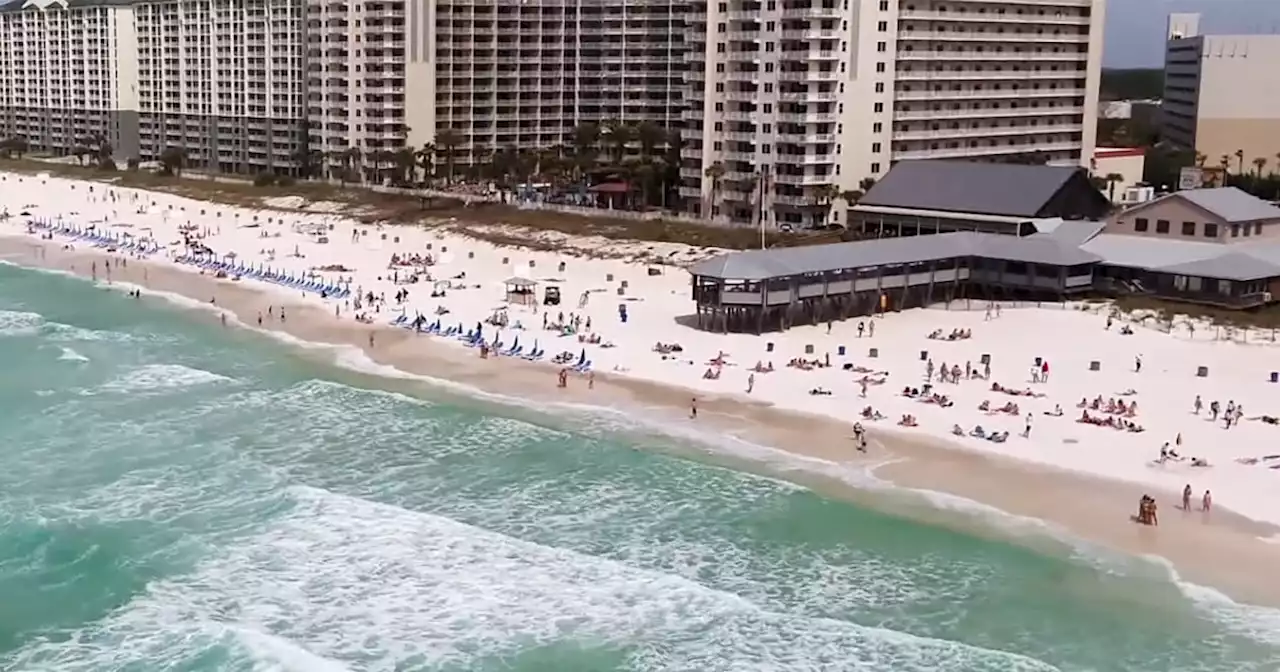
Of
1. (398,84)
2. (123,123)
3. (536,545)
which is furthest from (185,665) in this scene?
(123,123)

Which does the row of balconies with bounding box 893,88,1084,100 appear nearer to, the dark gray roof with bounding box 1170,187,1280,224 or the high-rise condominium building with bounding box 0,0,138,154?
the dark gray roof with bounding box 1170,187,1280,224

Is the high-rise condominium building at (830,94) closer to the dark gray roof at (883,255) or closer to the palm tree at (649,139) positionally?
the palm tree at (649,139)

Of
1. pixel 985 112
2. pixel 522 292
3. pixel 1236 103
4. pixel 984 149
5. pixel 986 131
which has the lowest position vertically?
pixel 522 292

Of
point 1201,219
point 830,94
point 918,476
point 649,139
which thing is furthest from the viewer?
point 649,139

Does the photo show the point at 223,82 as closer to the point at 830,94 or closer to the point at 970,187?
the point at 830,94

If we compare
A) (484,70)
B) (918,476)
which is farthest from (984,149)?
(918,476)

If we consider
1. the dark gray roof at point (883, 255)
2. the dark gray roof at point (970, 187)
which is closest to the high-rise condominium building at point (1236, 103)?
the dark gray roof at point (970, 187)

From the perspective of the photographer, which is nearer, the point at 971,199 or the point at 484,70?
the point at 971,199

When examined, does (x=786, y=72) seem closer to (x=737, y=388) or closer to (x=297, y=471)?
(x=737, y=388)
